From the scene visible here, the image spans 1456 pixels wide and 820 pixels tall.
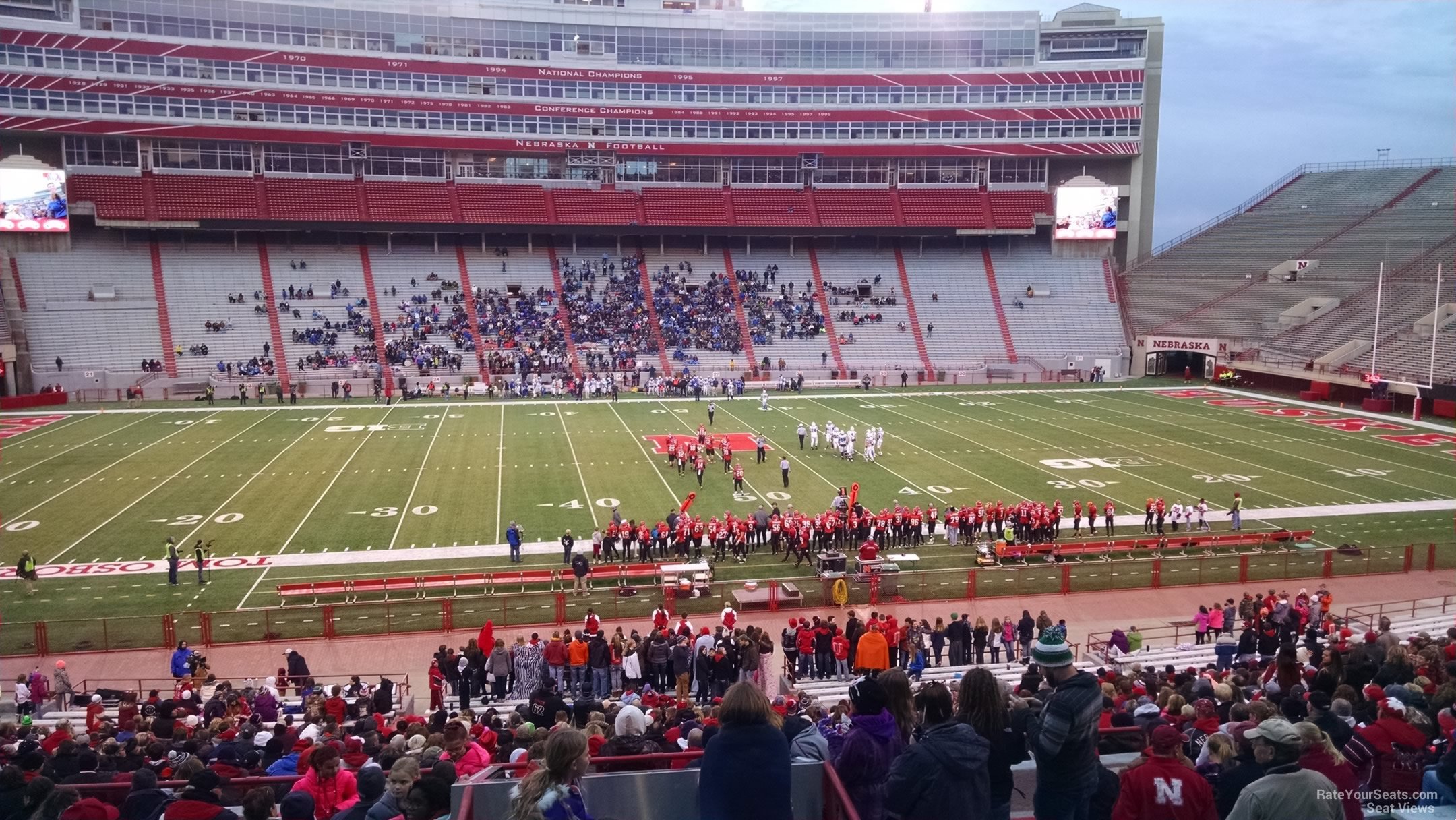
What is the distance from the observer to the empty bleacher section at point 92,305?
46.7 meters

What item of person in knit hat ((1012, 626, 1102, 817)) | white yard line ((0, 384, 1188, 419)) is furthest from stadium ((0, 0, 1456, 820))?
white yard line ((0, 384, 1188, 419))

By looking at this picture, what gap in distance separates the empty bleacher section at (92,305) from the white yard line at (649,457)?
76.4ft

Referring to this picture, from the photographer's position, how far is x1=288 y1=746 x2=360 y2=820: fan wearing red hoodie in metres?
6.14

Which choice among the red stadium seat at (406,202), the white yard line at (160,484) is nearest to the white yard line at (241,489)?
the white yard line at (160,484)

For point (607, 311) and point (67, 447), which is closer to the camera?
point (67, 447)

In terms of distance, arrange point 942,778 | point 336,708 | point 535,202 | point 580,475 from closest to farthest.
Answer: point 942,778, point 336,708, point 580,475, point 535,202

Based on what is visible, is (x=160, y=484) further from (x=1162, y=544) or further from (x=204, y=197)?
(x=204, y=197)

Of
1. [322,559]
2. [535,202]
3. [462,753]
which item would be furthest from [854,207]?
[462,753]

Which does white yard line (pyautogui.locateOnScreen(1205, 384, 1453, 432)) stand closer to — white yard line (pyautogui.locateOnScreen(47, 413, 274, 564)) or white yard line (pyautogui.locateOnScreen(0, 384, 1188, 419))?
white yard line (pyautogui.locateOnScreen(0, 384, 1188, 419))

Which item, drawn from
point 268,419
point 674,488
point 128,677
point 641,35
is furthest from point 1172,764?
point 641,35

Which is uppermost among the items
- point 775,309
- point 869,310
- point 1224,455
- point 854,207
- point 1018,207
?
point 854,207

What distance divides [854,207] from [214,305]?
35.7 meters

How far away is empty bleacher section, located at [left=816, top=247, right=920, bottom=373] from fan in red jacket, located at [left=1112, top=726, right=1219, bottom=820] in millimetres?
49325

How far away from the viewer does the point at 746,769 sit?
4766 mm
